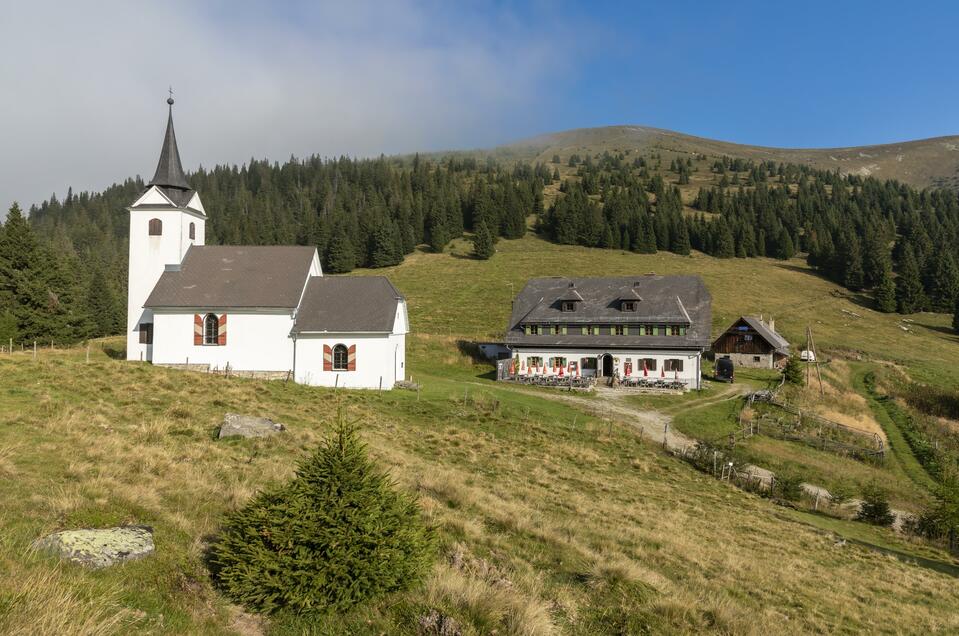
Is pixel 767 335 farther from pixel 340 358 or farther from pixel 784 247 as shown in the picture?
A: pixel 784 247

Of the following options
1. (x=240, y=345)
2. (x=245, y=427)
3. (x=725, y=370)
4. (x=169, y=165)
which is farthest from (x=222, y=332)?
(x=725, y=370)

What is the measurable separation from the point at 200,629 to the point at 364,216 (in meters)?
106

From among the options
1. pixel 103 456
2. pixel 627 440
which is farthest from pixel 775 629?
pixel 627 440

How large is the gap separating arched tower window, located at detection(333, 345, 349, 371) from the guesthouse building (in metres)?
15.1

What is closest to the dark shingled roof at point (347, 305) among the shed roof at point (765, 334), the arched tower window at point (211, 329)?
the arched tower window at point (211, 329)

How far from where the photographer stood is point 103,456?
36.9 feet

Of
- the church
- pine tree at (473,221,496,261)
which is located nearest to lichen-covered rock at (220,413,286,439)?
Answer: the church

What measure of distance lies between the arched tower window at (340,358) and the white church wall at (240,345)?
2720 mm

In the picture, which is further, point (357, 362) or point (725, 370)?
point (725, 370)

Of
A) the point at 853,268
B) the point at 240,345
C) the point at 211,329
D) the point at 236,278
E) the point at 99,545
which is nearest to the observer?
the point at 99,545

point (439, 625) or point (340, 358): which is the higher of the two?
point (340, 358)

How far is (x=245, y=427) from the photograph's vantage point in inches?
632

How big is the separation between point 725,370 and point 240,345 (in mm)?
36995

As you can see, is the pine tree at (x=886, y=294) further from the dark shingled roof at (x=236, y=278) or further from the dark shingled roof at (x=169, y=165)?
the dark shingled roof at (x=169, y=165)
